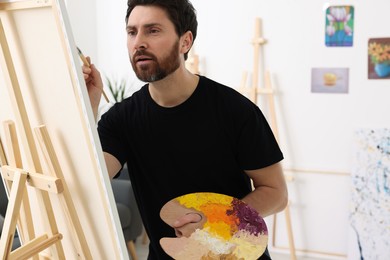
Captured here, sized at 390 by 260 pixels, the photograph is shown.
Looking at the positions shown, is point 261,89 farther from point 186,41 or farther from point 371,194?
point 186,41

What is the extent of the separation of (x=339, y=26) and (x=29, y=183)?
2.80 metres

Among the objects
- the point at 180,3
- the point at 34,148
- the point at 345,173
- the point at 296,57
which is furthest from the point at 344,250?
the point at 34,148

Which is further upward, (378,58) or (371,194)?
(378,58)

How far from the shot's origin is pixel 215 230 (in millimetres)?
1162

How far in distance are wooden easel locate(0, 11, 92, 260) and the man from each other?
256mm

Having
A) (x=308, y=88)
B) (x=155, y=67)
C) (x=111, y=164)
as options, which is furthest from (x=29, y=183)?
(x=308, y=88)

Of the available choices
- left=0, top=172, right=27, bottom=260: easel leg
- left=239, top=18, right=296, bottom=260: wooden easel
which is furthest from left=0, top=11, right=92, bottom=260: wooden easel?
left=239, top=18, right=296, bottom=260: wooden easel

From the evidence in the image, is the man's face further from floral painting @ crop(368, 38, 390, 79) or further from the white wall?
floral painting @ crop(368, 38, 390, 79)

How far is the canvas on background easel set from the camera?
92 cm

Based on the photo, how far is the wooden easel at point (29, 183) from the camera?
41.4 inches

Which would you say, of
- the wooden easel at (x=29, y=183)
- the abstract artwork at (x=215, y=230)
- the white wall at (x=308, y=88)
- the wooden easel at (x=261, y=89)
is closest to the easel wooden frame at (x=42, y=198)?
the wooden easel at (x=29, y=183)

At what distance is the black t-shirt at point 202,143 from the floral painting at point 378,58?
2.17 meters

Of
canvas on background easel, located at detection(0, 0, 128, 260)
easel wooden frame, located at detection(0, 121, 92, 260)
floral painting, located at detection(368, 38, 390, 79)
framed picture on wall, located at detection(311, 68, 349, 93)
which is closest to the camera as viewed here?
canvas on background easel, located at detection(0, 0, 128, 260)

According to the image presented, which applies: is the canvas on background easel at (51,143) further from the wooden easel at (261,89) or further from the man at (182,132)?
the wooden easel at (261,89)
